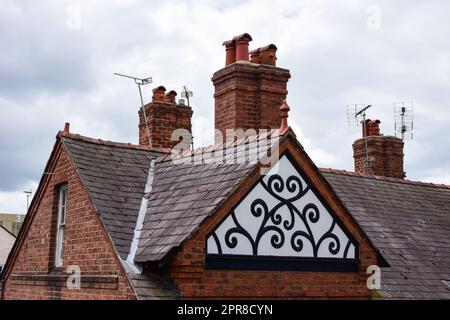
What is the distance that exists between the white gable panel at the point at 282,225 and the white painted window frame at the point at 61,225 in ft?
11.5

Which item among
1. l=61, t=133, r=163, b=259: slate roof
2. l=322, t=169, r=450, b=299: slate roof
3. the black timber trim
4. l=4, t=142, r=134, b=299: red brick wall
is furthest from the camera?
l=322, t=169, r=450, b=299: slate roof

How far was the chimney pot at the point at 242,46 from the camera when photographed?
472 inches

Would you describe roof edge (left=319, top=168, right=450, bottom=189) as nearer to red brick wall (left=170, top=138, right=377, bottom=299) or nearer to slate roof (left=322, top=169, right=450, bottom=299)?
slate roof (left=322, top=169, right=450, bottom=299)

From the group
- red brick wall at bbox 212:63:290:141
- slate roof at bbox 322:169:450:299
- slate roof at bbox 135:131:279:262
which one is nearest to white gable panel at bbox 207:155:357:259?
slate roof at bbox 135:131:279:262

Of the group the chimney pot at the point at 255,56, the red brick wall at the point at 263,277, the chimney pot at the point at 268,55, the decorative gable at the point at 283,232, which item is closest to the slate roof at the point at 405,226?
the red brick wall at the point at 263,277

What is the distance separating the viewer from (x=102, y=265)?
927 centimetres

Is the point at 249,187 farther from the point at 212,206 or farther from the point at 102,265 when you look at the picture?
the point at 102,265

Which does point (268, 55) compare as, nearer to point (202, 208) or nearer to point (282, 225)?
point (282, 225)

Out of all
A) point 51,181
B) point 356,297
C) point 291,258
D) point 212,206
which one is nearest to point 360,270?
point 356,297

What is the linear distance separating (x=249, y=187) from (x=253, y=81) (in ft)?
11.6

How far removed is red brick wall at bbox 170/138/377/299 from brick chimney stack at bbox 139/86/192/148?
18.0ft

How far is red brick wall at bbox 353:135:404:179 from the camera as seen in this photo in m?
18.2

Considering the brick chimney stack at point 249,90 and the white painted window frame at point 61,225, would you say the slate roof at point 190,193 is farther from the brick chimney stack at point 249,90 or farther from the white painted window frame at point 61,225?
the white painted window frame at point 61,225
